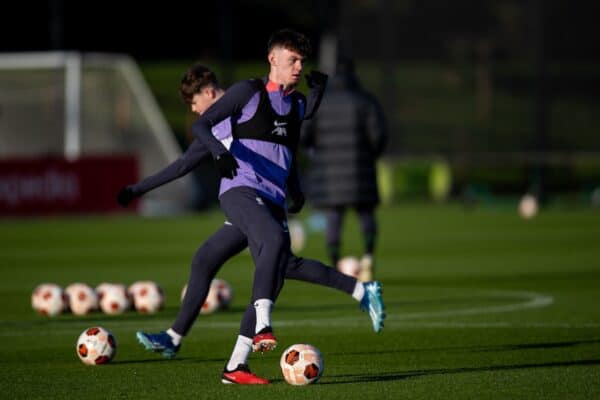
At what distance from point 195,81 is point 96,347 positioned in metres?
1.89

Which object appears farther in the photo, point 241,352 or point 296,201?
point 296,201

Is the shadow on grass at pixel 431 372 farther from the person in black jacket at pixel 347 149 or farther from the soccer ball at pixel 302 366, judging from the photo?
the person in black jacket at pixel 347 149

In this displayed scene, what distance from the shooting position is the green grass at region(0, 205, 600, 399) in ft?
28.5

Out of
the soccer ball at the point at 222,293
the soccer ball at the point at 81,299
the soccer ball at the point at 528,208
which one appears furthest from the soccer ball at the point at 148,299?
the soccer ball at the point at 528,208

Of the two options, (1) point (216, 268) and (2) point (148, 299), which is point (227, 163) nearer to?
(1) point (216, 268)

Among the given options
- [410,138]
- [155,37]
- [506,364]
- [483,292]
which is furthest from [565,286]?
[155,37]

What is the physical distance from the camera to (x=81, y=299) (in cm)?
1346

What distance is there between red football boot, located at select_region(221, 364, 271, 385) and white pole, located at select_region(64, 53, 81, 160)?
25758 mm

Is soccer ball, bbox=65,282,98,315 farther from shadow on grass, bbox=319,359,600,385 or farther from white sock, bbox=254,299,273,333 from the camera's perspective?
white sock, bbox=254,299,273,333

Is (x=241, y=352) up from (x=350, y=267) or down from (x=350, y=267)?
up

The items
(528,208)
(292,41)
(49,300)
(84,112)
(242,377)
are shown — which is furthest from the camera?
(84,112)

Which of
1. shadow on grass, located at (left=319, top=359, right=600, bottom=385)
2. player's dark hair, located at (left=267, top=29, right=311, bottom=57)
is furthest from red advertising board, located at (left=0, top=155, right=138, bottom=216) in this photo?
shadow on grass, located at (left=319, top=359, right=600, bottom=385)

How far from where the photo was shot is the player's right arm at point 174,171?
9586 millimetres

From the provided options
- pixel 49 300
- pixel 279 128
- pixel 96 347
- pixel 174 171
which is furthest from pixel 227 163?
pixel 49 300
